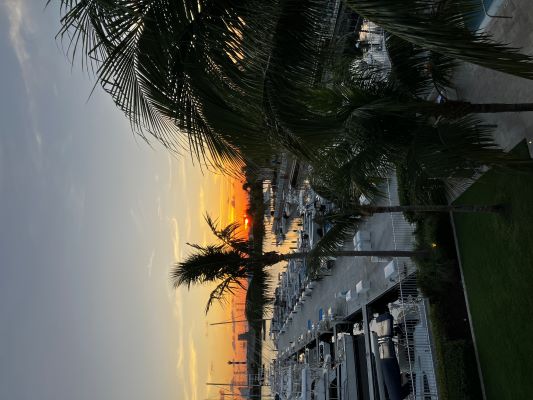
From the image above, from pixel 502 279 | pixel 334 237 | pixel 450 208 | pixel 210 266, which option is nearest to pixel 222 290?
pixel 210 266

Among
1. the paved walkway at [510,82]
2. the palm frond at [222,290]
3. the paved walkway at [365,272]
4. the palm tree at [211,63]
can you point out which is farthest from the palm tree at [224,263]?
the palm tree at [211,63]

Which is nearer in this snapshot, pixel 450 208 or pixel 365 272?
pixel 450 208

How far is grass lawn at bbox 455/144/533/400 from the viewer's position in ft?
35.6

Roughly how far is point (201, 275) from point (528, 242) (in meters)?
11.3

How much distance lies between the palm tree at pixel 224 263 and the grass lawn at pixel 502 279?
422 cm

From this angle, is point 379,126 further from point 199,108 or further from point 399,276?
point 399,276

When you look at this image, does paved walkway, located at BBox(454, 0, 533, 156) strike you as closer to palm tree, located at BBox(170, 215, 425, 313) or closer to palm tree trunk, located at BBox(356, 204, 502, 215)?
palm tree trunk, located at BBox(356, 204, 502, 215)

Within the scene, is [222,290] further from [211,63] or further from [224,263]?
[211,63]

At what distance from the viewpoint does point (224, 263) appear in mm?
17984

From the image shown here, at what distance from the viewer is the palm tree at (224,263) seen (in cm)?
1748

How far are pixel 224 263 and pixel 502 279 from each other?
975 cm

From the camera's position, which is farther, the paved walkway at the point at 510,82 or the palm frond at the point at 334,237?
the palm frond at the point at 334,237

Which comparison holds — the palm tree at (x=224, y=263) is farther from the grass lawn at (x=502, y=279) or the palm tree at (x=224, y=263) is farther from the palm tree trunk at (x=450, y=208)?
the grass lawn at (x=502, y=279)

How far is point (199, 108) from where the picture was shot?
16.0 feet
